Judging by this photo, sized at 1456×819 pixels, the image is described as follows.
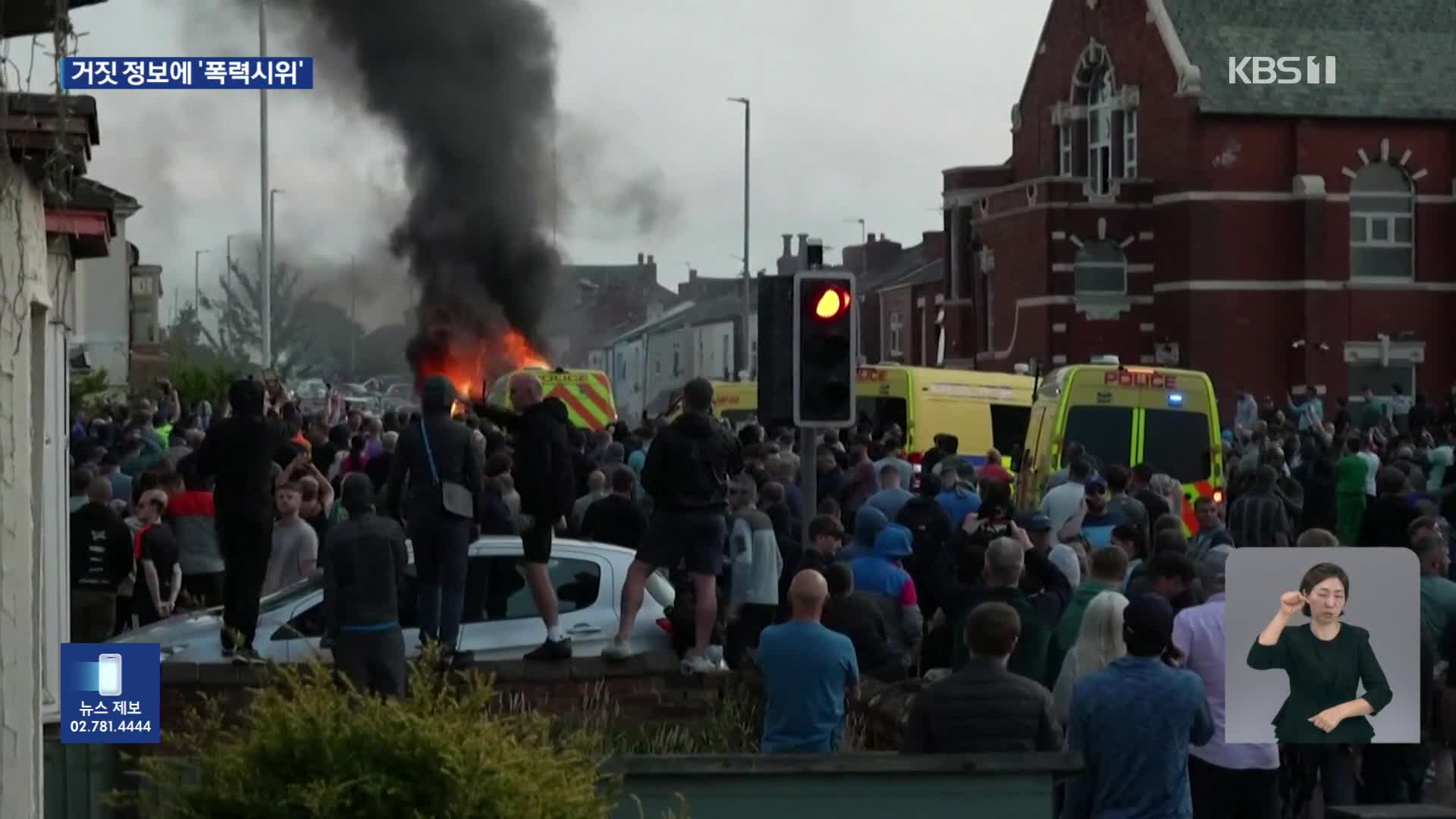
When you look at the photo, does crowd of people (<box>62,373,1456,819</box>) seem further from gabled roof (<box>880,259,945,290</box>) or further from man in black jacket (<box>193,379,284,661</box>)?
gabled roof (<box>880,259,945,290</box>)

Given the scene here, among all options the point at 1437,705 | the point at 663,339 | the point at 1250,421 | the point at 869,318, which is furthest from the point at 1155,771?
the point at 663,339

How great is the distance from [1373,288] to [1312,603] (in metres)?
46.3

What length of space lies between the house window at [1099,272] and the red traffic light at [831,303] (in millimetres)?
40062

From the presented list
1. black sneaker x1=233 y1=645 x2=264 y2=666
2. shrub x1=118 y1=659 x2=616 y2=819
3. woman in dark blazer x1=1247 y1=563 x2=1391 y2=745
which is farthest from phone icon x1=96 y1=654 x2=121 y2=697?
woman in dark blazer x1=1247 y1=563 x2=1391 y2=745

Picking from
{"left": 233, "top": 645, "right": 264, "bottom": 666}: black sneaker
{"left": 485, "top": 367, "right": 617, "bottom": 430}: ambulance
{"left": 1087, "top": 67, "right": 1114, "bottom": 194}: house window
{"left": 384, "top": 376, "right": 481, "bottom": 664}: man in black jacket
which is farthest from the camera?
{"left": 1087, "top": 67, "right": 1114, "bottom": 194}: house window

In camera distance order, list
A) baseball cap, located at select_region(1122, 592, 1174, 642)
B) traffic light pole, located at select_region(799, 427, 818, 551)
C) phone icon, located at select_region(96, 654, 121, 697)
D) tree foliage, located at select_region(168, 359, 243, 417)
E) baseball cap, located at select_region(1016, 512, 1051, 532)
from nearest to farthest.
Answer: baseball cap, located at select_region(1122, 592, 1174, 642), phone icon, located at select_region(96, 654, 121, 697), traffic light pole, located at select_region(799, 427, 818, 551), baseball cap, located at select_region(1016, 512, 1051, 532), tree foliage, located at select_region(168, 359, 243, 417)

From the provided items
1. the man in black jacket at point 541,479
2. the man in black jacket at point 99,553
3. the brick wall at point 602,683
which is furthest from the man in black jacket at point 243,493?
the man in black jacket at point 99,553

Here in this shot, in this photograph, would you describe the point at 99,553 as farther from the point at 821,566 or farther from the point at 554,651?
the point at 821,566

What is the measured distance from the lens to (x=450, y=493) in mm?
11719

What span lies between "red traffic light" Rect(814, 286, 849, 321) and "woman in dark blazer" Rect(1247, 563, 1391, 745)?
5.61 metres

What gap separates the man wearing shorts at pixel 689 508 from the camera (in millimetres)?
12203

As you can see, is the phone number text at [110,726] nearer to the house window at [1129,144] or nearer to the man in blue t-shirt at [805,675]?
the man in blue t-shirt at [805,675]

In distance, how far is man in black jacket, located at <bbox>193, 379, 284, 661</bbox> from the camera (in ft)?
40.3

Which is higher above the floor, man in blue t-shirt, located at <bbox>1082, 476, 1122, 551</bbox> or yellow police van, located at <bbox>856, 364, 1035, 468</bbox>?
yellow police van, located at <bbox>856, 364, 1035, 468</bbox>
